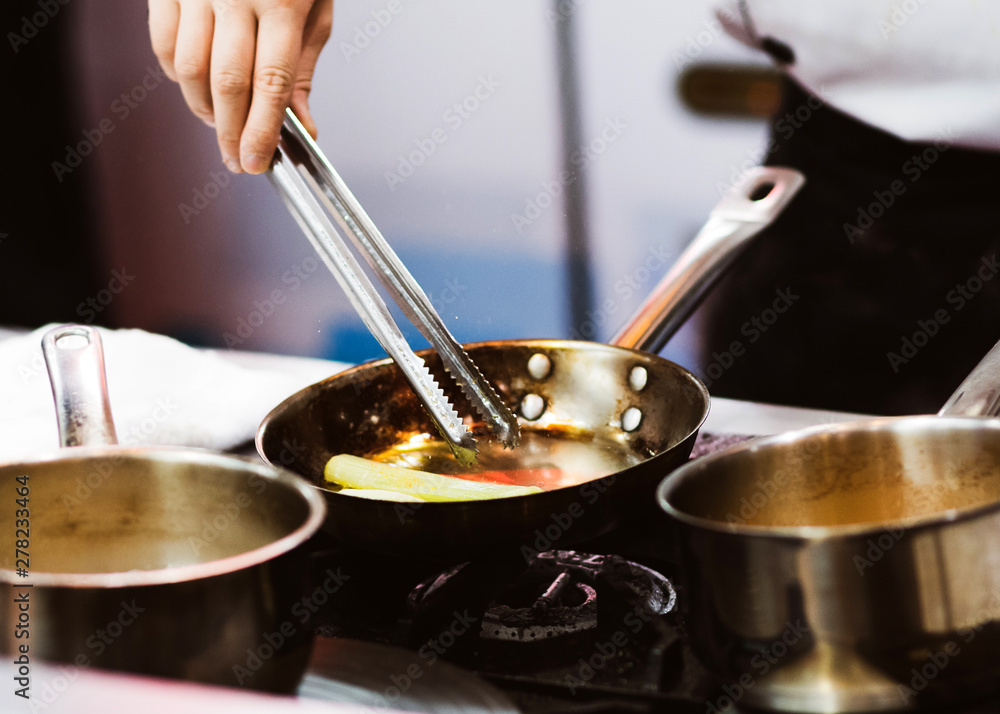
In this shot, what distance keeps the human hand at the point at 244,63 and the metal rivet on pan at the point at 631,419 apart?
0.32 metres

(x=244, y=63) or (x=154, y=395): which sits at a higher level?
(x=244, y=63)

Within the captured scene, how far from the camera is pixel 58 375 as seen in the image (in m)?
0.59

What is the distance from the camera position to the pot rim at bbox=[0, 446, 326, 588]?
37 cm

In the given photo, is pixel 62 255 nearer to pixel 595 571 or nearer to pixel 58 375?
pixel 58 375

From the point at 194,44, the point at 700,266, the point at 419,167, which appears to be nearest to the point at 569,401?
the point at 700,266

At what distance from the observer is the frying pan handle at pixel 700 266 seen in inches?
30.1

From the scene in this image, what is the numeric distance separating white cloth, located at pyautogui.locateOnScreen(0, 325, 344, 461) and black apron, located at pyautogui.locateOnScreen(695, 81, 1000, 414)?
0.61 meters

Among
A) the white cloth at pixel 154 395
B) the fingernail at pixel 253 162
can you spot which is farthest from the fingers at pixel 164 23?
the white cloth at pixel 154 395

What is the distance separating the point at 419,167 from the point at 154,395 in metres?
0.63

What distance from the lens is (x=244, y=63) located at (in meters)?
0.69

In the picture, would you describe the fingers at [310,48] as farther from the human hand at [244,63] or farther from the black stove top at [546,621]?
the black stove top at [546,621]

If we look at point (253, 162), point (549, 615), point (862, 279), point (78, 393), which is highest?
point (253, 162)

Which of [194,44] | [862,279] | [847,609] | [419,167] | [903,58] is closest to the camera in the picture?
[847,609]

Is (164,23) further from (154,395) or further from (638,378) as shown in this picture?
(638,378)
